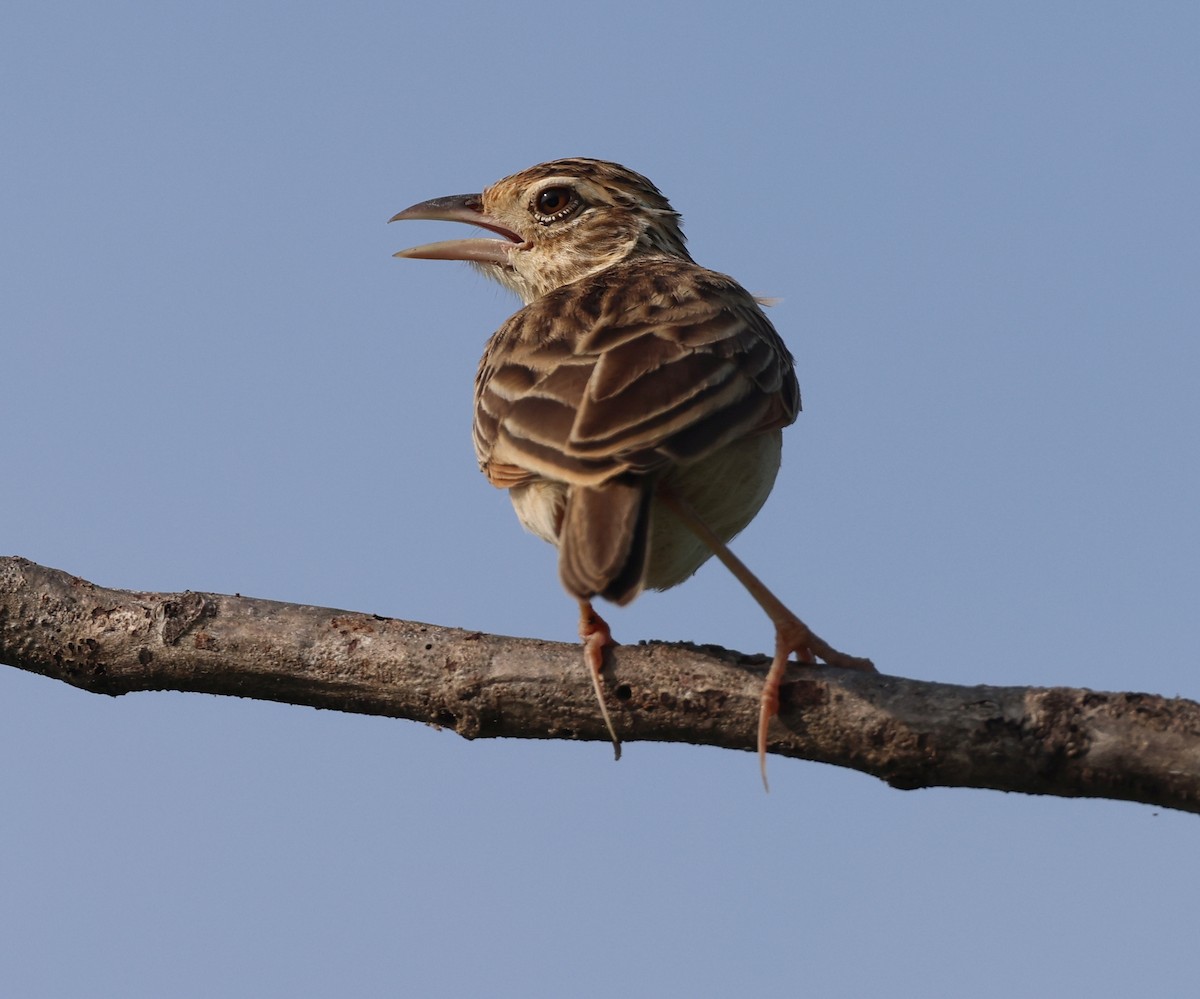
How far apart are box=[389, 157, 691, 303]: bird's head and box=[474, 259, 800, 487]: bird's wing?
1702 millimetres

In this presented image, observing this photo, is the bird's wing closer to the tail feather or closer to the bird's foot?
the tail feather

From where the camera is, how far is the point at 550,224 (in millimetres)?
9758

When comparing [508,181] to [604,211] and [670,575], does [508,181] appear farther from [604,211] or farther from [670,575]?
[670,575]

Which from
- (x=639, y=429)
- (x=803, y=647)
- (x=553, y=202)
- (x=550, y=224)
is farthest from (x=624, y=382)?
(x=553, y=202)

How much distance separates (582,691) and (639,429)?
43.0 inches

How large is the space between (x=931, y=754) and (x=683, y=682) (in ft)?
3.26

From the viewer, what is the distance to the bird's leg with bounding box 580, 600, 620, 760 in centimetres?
540

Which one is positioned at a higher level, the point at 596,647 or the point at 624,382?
the point at 624,382

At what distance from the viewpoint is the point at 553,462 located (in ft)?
19.0

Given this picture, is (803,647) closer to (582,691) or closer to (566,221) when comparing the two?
(582,691)

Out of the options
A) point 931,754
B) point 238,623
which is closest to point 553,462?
point 238,623

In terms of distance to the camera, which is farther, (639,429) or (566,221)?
(566,221)

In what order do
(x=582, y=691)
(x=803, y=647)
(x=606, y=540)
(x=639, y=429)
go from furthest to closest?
(x=803, y=647)
(x=639, y=429)
(x=582, y=691)
(x=606, y=540)

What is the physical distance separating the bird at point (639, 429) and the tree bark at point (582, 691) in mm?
145
